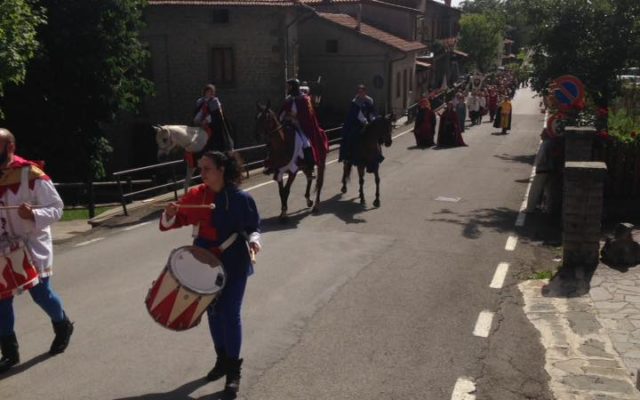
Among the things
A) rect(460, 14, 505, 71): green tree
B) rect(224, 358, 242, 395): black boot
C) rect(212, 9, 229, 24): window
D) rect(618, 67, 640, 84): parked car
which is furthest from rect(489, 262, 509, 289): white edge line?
rect(460, 14, 505, 71): green tree

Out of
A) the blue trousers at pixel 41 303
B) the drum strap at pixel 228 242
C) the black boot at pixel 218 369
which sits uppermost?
the drum strap at pixel 228 242

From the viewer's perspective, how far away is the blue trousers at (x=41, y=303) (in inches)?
245

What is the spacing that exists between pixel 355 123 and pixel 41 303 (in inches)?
386

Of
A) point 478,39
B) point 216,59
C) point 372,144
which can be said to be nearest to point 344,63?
point 216,59

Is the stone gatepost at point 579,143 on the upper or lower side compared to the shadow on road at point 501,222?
upper

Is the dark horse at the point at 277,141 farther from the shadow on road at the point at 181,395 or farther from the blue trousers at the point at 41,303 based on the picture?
the shadow on road at the point at 181,395

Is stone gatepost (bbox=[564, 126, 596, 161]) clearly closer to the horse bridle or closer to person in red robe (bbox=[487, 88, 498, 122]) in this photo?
the horse bridle

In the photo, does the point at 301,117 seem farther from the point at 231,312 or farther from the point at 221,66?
the point at 221,66

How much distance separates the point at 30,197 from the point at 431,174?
48.1ft

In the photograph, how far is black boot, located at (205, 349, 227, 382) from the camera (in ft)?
20.0

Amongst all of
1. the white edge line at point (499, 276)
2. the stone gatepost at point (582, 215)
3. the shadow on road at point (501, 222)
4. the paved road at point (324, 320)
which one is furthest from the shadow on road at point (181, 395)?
the shadow on road at point (501, 222)

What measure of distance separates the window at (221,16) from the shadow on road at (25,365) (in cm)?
2701

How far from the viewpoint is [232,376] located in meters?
5.84

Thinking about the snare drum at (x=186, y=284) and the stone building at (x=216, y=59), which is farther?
the stone building at (x=216, y=59)
